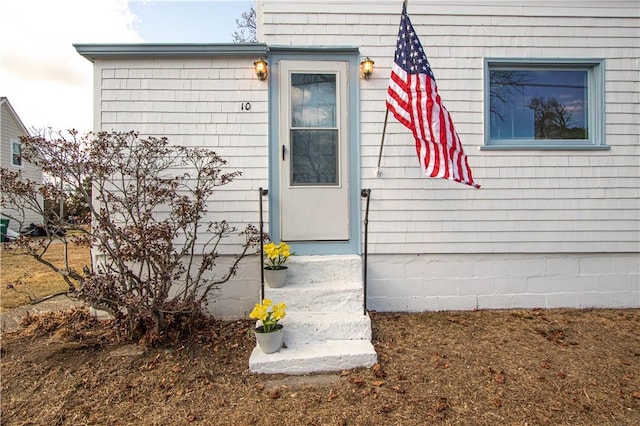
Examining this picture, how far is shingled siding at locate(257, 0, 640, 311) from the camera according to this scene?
13.0 feet

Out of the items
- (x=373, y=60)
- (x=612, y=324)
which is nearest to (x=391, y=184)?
(x=373, y=60)

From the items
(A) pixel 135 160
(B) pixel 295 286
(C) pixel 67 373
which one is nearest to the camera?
(C) pixel 67 373

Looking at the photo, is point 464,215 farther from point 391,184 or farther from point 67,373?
point 67,373

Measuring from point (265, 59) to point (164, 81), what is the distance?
44.9 inches

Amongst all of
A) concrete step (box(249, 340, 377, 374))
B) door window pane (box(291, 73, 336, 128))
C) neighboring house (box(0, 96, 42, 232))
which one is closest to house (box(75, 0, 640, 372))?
door window pane (box(291, 73, 336, 128))

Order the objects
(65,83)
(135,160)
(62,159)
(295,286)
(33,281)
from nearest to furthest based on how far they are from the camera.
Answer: (62,159), (295,286), (135,160), (33,281), (65,83)

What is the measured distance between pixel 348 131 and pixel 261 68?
1.15 m

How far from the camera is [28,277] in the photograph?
5789 mm

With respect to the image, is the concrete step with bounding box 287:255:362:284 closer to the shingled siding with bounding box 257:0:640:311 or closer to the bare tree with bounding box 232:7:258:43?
the shingled siding with bounding box 257:0:640:311

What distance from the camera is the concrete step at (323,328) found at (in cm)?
301

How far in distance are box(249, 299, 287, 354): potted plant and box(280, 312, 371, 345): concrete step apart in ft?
0.61

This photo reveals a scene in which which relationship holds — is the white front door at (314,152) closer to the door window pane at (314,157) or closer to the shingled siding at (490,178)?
the door window pane at (314,157)

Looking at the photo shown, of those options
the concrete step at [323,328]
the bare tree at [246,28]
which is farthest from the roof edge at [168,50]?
the bare tree at [246,28]

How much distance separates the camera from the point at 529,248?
4.03 metres
